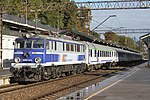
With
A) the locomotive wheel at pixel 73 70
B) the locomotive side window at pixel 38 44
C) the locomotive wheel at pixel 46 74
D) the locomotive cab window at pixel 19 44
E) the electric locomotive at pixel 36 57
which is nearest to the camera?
the electric locomotive at pixel 36 57

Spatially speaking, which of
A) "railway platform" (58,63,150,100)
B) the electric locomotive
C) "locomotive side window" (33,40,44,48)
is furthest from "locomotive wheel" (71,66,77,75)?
"railway platform" (58,63,150,100)

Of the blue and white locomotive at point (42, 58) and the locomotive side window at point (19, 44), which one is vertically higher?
the locomotive side window at point (19, 44)

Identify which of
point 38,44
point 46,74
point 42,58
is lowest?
point 46,74

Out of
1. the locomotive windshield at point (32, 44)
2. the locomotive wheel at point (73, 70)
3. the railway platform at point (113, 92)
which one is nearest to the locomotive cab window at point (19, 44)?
the locomotive windshield at point (32, 44)

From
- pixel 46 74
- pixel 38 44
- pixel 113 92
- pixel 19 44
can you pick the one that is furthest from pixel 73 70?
pixel 113 92

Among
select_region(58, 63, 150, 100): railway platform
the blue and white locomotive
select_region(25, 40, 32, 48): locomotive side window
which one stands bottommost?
select_region(58, 63, 150, 100): railway platform

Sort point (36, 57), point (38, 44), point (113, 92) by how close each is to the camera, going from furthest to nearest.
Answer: point (38, 44) → point (36, 57) → point (113, 92)

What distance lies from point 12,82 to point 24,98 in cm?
966

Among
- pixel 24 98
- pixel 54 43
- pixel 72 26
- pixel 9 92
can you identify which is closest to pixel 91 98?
pixel 24 98

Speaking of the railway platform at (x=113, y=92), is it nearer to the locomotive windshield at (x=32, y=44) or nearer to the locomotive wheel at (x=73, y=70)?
the locomotive windshield at (x=32, y=44)

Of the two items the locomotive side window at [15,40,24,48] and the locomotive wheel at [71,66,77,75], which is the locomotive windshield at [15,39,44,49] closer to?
the locomotive side window at [15,40,24,48]

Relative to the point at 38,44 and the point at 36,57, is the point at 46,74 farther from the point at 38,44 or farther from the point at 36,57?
the point at 38,44

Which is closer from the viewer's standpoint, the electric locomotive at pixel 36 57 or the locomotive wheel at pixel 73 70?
the electric locomotive at pixel 36 57

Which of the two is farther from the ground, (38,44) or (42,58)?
(38,44)
